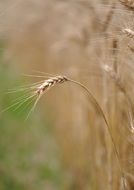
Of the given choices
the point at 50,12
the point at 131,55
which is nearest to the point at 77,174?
the point at 50,12

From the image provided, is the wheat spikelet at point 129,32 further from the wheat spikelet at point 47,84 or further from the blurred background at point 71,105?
the wheat spikelet at point 47,84

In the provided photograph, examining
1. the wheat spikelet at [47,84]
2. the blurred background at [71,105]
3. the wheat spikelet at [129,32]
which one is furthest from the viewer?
the blurred background at [71,105]

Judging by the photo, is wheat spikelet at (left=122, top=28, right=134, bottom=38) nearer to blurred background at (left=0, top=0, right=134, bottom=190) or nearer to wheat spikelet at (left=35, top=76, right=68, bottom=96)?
blurred background at (left=0, top=0, right=134, bottom=190)

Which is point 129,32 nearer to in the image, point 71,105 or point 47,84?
point 47,84

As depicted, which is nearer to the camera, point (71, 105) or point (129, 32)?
point (129, 32)

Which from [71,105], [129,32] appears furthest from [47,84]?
[71,105]

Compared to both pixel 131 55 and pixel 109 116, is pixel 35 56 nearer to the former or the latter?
pixel 109 116

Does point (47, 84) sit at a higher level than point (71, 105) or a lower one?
higher

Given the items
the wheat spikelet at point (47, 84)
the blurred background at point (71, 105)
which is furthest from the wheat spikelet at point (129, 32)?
the wheat spikelet at point (47, 84)

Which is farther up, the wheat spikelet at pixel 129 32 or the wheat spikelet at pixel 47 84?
the wheat spikelet at pixel 129 32
